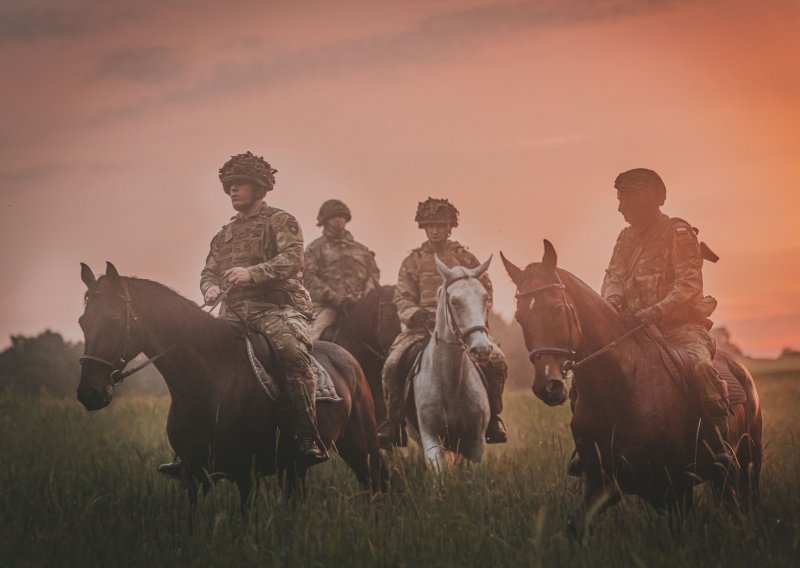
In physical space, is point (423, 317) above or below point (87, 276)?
below

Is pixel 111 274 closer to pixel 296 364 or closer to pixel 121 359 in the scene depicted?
pixel 121 359

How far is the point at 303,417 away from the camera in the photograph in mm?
7977

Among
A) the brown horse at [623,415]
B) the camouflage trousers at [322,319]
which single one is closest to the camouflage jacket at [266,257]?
the brown horse at [623,415]

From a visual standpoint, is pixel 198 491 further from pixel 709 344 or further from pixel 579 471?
pixel 709 344

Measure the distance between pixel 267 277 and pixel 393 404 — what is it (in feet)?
10.2

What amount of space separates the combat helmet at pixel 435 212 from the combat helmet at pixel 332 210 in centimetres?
323

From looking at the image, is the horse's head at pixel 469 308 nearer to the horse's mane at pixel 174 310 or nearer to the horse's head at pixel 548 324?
the horse's head at pixel 548 324

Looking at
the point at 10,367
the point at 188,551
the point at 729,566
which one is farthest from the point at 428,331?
the point at 10,367

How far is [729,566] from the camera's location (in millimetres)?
5746

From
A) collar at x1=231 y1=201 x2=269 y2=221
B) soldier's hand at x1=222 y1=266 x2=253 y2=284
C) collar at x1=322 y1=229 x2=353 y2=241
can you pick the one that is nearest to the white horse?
collar at x1=231 y1=201 x2=269 y2=221

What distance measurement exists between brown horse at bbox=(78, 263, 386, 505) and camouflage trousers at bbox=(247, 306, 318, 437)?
163mm

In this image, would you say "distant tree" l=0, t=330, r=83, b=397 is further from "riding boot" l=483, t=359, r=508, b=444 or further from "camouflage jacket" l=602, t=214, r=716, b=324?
"camouflage jacket" l=602, t=214, r=716, b=324

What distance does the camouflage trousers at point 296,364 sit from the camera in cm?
799

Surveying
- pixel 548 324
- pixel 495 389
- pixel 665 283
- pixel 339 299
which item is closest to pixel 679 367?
pixel 665 283
